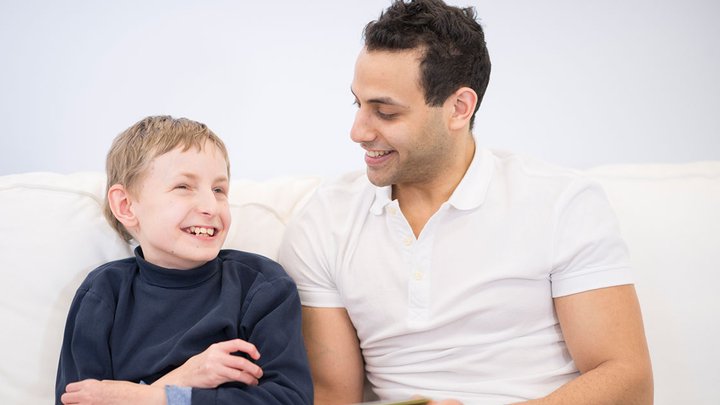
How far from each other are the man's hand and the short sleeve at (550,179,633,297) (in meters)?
0.79

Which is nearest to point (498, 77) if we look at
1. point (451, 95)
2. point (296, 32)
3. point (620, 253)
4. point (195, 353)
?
point (296, 32)

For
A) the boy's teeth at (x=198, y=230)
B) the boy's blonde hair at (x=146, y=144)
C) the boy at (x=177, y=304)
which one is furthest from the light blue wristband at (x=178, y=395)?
the boy's blonde hair at (x=146, y=144)

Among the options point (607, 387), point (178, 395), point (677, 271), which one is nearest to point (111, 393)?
point (178, 395)

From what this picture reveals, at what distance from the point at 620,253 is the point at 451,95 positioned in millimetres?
474

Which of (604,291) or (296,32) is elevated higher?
(296,32)

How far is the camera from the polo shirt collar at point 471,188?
150 centimetres

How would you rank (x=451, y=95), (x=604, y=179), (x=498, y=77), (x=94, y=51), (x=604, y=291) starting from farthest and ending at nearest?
(x=498, y=77) → (x=94, y=51) → (x=604, y=179) → (x=451, y=95) → (x=604, y=291)

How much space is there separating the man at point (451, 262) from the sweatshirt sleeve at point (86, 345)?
41 centimetres

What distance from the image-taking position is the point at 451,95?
1.56m

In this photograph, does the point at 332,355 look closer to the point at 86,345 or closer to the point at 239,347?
the point at 239,347

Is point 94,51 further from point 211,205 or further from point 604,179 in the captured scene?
point 604,179

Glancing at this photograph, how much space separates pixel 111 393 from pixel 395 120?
2.50ft

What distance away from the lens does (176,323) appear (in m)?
1.43

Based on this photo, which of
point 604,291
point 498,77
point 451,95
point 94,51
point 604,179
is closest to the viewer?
point 604,291
